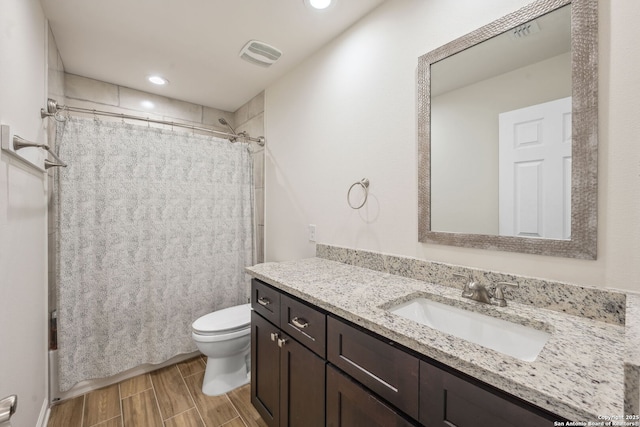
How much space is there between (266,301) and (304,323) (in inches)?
14.2

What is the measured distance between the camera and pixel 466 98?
120 centimetres

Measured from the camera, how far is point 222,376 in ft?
6.28

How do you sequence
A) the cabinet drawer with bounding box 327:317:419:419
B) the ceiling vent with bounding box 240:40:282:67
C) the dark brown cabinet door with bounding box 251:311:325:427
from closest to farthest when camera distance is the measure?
the cabinet drawer with bounding box 327:317:419:419
the dark brown cabinet door with bounding box 251:311:325:427
the ceiling vent with bounding box 240:40:282:67

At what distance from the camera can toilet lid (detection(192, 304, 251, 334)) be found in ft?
6.02

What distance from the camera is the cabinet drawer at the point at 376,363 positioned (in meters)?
0.75

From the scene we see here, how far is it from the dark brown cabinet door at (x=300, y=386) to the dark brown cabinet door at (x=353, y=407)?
53mm

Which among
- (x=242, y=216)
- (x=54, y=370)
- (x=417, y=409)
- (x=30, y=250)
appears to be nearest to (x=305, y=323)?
(x=417, y=409)

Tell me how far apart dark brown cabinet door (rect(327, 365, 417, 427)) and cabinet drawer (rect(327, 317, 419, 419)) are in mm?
28

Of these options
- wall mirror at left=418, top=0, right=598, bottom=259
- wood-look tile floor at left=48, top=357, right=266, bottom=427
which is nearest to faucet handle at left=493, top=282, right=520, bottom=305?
wall mirror at left=418, top=0, right=598, bottom=259

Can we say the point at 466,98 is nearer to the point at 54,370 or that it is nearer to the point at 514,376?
the point at 514,376

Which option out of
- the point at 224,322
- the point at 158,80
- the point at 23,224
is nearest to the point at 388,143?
the point at 224,322

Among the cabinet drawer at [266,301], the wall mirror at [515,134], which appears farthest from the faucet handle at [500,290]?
the cabinet drawer at [266,301]

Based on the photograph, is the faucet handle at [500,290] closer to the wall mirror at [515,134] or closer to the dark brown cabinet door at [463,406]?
the wall mirror at [515,134]

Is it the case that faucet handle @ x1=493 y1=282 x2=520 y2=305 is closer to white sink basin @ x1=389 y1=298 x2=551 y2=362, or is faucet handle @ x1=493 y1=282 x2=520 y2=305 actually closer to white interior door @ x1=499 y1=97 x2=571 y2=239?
white sink basin @ x1=389 y1=298 x2=551 y2=362
